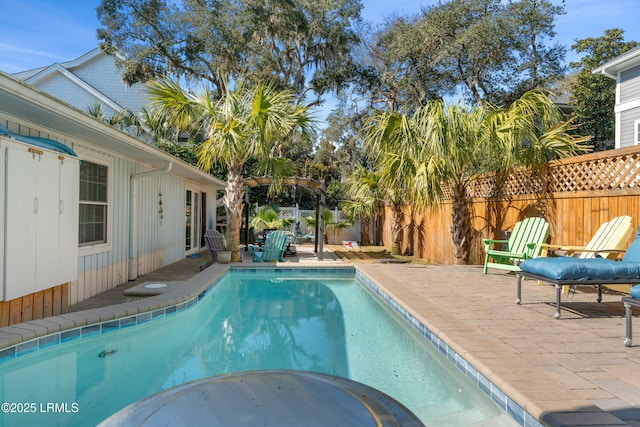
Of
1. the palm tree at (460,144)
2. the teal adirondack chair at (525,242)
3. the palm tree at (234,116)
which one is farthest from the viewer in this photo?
the palm tree at (234,116)

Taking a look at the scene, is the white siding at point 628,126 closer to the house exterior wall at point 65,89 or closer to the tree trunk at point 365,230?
the tree trunk at point 365,230

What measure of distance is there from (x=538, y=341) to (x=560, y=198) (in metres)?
4.37

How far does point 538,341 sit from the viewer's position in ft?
11.7

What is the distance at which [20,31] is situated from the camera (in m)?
15.0

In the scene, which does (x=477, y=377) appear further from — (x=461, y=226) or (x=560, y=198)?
(x=461, y=226)


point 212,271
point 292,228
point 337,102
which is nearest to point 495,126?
point 212,271


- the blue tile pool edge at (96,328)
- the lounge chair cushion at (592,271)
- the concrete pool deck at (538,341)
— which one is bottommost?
the blue tile pool edge at (96,328)

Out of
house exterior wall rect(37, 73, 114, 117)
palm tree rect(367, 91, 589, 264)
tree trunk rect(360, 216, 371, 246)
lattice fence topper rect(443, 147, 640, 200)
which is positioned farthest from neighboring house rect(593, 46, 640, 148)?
house exterior wall rect(37, 73, 114, 117)

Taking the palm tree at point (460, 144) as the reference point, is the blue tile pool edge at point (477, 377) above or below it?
below

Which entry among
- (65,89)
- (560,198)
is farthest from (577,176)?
(65,89)

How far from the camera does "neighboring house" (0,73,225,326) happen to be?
3.83 metres

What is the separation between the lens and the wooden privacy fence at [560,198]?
19.4ft

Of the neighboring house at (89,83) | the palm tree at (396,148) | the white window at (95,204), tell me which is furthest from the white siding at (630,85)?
the neighboring house at (89,83)

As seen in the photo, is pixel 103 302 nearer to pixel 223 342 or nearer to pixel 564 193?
pixel 223 342
